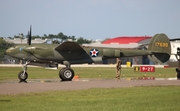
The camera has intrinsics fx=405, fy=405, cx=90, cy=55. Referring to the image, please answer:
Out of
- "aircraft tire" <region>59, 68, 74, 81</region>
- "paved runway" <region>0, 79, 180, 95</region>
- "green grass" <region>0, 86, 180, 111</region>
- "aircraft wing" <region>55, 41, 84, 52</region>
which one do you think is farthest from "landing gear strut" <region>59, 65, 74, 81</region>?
"green grass" <region>0, 86, 180, 111</region>

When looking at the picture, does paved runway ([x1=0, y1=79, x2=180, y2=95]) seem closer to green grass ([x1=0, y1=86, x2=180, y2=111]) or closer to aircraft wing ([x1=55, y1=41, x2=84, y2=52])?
green grass ([x1=0, y1=86, x2=180, y2=111])

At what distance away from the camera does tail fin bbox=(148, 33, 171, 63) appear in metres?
34.2

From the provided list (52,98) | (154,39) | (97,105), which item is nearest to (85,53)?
(154,39)

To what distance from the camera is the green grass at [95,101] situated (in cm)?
1372

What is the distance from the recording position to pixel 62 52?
3020cm

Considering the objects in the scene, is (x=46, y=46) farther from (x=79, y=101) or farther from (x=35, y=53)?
(x=79, y=101)

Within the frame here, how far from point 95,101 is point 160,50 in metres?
19.7

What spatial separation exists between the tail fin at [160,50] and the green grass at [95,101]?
605 inches

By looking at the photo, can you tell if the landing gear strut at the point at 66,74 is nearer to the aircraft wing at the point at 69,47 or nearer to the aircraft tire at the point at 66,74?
the aircraft tire at the point at 66,74

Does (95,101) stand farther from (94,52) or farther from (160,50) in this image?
(160,50)

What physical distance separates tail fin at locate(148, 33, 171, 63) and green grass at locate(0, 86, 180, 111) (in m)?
15.4

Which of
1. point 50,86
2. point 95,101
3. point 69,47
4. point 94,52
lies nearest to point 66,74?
point 69,47

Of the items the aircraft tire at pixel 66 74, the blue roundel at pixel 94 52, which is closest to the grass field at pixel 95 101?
the aircraft tire at pixel 66 74

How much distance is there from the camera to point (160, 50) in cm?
3419
